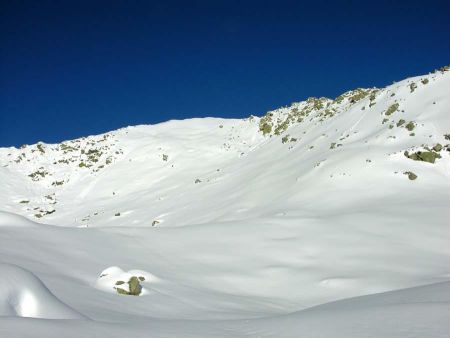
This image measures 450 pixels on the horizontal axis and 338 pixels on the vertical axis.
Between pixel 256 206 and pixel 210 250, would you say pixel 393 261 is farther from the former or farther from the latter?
pixel 256 206

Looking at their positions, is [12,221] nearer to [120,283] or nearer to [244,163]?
[120,283]

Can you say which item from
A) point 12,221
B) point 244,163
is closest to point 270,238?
point 12,221

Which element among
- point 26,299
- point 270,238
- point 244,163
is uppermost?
point 244,163

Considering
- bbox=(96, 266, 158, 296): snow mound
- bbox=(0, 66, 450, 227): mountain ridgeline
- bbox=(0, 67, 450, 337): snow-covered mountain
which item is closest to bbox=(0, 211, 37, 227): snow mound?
bbox=(0, 67, 450, 337): snow-covered mountain

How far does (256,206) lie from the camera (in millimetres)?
21562

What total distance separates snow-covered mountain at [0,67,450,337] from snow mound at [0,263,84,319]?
2 cm

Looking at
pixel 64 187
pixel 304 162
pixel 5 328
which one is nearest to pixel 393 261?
pixel 5 328

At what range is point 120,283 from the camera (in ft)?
26.9

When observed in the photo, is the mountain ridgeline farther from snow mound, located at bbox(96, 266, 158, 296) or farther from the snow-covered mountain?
snow mound, located at bbox(96, 266, 158, 296)

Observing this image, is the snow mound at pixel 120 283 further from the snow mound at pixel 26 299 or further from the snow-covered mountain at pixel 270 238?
the snow mound at pixel 26 299

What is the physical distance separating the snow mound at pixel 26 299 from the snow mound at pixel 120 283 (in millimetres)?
2647

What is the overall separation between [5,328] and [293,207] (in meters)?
15.5

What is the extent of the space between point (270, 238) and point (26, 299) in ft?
29.6

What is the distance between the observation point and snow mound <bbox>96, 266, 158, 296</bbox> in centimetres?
805
